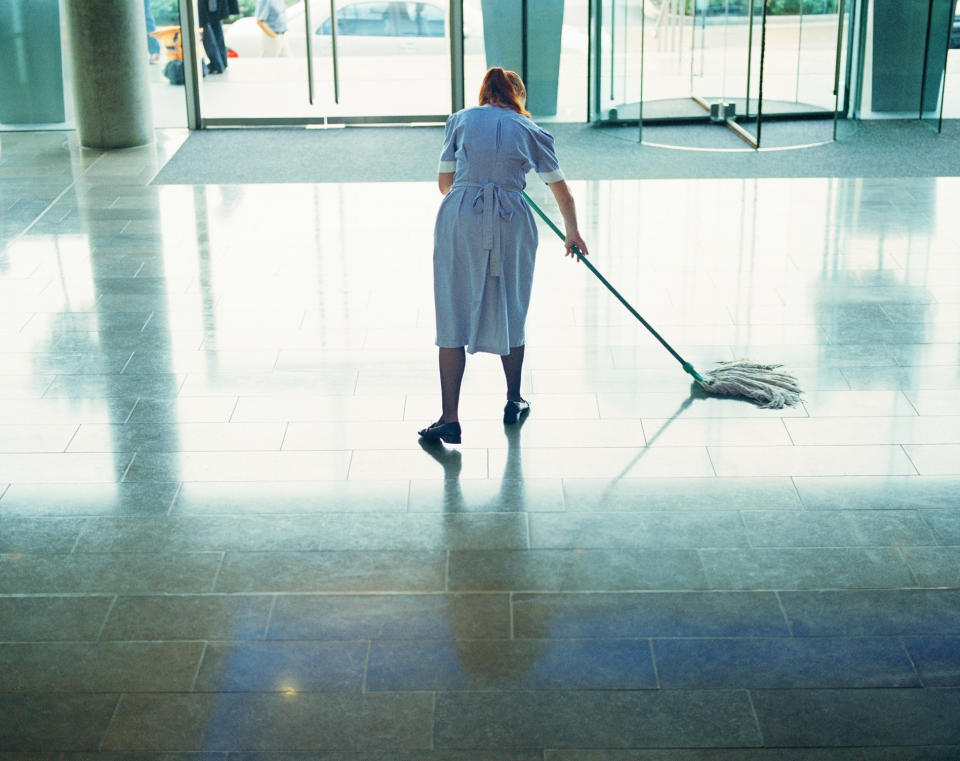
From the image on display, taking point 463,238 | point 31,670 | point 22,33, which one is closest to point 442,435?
point 463,238

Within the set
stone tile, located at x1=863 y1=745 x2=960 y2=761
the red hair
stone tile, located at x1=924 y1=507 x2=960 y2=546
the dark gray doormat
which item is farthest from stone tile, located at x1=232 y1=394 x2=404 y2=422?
the dark gray doormat

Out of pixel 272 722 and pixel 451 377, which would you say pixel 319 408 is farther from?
pixel 272 722

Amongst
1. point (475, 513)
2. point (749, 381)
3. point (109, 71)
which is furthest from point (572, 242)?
point (109, 71)

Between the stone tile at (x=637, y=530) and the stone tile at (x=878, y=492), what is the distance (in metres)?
0.35

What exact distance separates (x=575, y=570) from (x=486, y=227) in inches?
53.7

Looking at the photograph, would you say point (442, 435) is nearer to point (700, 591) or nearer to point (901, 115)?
point (700, 591)

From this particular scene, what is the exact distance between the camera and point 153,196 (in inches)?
338

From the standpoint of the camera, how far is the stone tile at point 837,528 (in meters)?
4.05

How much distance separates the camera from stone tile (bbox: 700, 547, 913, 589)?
3.81m

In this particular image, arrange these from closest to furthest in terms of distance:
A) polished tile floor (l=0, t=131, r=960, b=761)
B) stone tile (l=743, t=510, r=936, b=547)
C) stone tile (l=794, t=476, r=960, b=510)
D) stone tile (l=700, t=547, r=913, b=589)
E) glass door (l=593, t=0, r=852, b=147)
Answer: polished tile floor (l=0, t=131, r=960, b=761)
stone tile (l=700, t=547, r=913, b=589)
stone tile (l=743, t=510, r=936, b=547)
stone tile (l=794, t=476, r=960, b=510)
glass door (l=593, t=0, r=852, b=147)

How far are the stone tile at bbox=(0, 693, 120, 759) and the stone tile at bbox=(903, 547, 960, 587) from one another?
241 cm

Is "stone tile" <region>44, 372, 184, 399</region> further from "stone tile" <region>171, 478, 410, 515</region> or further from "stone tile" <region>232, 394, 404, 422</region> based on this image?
"stone tile" <region>171, 478, 410, 515</region>

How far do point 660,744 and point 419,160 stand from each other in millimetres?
7340

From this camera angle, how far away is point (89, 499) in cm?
440
